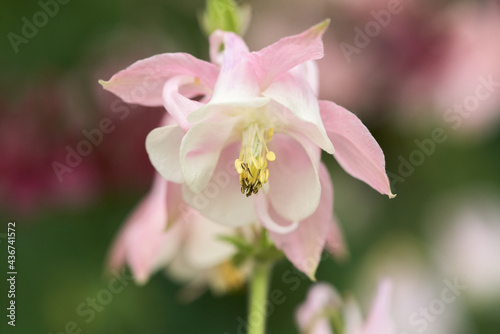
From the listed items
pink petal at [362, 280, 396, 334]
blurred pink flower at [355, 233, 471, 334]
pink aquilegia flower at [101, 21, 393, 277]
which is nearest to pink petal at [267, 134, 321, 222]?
pink aquilegia flower at [101, 21, 393, 277]

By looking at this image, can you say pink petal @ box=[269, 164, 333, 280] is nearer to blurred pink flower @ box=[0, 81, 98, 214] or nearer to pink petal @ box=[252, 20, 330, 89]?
pink petal @ box=[252, 20, 330, 89]

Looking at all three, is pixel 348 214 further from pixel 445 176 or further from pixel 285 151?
pixel 285 151

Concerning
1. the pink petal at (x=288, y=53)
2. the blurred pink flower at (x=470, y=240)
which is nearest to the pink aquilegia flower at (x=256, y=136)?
the pink petal at (x=288, y=53)

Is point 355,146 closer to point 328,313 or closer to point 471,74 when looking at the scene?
point 328,313

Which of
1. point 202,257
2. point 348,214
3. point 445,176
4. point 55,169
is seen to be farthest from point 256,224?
point 445,176

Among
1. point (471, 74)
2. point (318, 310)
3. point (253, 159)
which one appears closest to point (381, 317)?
point (318, 310)

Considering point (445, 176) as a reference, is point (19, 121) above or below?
above
